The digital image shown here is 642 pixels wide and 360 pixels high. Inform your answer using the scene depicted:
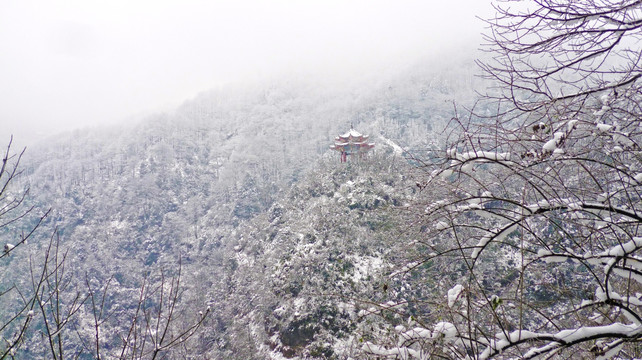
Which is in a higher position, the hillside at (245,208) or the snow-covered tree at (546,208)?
the snow-covered tree at (546,208)

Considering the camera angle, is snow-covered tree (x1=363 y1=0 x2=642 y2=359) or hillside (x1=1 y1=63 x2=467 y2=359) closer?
snow-covered tree (x1=363 y1=0 x2=642 y2=359)

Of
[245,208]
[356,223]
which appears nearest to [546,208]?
[356,223]

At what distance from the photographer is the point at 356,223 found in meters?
29.5

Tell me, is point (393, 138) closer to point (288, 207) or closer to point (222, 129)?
point (288, 207)

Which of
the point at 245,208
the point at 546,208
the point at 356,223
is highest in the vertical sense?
the point at 546,208

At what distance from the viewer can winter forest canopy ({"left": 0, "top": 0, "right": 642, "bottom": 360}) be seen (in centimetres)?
253

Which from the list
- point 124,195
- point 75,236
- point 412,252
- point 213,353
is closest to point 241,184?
point 124,195

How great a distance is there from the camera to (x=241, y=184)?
3462 inches

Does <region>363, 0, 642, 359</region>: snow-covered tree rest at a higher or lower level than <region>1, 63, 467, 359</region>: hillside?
higher

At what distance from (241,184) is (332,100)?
50784 millimetres

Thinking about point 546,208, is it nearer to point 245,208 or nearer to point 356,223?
point 356,223

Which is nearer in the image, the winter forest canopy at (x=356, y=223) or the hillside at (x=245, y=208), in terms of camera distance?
the winter forest canopy at (x=356, y=223)

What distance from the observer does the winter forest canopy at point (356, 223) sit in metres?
2.53

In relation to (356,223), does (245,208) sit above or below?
below
